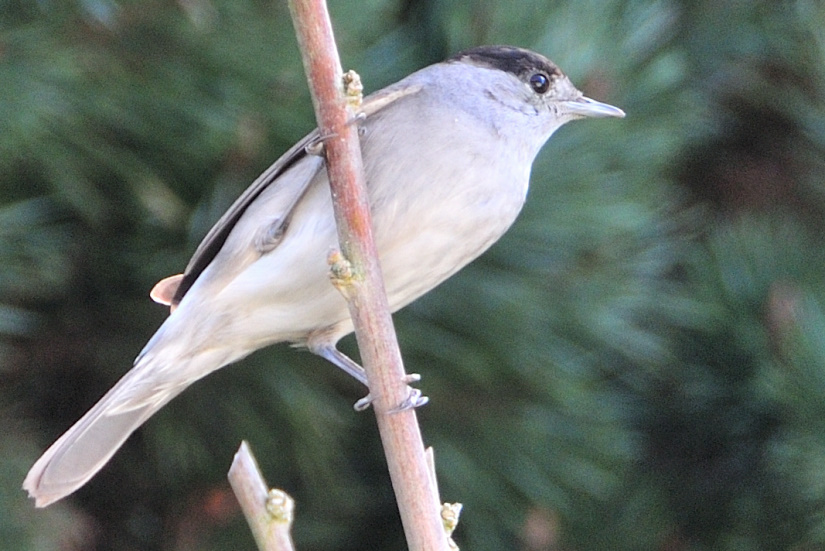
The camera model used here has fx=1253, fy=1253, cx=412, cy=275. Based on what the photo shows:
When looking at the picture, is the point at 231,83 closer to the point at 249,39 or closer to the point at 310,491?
the point at 249,39

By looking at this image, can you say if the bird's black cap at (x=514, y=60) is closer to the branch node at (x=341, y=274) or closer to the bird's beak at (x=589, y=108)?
the bird's beak at (x=589, y=108)

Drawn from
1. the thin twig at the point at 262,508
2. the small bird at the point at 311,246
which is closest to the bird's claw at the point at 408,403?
the thin twig at the point at 262,508

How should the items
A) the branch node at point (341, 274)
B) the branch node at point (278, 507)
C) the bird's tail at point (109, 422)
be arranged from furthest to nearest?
1. the bird's tail at point (109, 422)
2. the branch node at point (341, 274)
3. the branch node at point (278, 507)

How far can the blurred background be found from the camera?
1354mm

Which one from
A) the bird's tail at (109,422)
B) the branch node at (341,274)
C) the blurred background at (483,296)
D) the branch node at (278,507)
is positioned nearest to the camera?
the branch node at (278,507)

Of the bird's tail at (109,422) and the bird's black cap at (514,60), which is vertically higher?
the bird's black cap at (514,60)

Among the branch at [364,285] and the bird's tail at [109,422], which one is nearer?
the branch at [364,285]

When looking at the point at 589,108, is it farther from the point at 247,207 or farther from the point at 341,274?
the point at 341,274

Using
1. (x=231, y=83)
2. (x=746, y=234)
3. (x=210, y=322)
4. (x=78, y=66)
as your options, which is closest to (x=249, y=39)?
(x=231, y=83)

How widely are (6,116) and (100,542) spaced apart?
1.70 feet

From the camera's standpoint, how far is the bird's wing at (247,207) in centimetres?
125

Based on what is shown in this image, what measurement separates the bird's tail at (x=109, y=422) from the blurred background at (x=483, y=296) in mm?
109

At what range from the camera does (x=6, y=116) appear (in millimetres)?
1277

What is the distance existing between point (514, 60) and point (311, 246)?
36 cm
